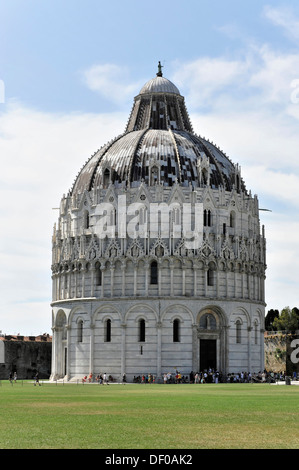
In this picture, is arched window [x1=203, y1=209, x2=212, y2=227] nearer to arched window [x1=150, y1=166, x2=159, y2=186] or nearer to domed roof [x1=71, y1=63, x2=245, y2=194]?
domed roof [x1=71, y1=63, x2=245, y2=194]

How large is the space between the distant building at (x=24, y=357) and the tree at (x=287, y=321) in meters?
38.5

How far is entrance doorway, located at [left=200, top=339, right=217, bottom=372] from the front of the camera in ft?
274

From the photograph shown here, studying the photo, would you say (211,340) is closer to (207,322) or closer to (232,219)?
(207,322)

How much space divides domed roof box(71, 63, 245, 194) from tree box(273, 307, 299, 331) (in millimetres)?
38508

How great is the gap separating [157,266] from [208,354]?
1087cm

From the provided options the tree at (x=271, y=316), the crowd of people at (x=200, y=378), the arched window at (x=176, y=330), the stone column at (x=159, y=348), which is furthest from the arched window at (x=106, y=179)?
the tree at (x=271, y=316)

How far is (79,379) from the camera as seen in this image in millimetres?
84562

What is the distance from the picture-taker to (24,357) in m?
108

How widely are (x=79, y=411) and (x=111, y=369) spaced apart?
169 ft

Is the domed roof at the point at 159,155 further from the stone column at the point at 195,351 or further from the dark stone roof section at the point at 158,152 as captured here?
the stone column at the point at 195,351

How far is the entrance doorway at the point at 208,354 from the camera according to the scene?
83500 mm

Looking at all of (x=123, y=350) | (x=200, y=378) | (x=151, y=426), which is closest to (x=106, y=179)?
(x=123, y=350)
